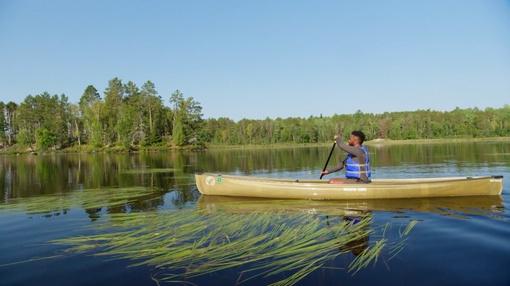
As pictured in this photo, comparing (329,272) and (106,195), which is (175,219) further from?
(106,195)

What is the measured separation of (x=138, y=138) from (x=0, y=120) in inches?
1432

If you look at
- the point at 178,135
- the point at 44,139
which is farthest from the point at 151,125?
the point at 44,139

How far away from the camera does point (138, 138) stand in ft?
252

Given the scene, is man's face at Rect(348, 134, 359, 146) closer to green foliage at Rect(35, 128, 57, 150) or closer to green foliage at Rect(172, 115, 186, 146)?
green foliage at Rect(172, 115, 186, 146)

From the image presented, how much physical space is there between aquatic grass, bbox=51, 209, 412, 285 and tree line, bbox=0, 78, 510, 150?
222 ft

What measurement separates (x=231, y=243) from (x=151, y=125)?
76.3m

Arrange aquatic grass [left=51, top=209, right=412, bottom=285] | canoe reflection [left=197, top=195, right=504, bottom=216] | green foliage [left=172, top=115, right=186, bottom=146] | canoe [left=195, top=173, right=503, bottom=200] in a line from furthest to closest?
green foliage [left=172, top=115, right=186, bottom=146] < canoe [left=195, top=173, right=503, bottom=200] < canoe reflection [left=197, top=195, right=504, bottom=216] < aquatic grass [left=51, top=209, right=412, bottom=285]

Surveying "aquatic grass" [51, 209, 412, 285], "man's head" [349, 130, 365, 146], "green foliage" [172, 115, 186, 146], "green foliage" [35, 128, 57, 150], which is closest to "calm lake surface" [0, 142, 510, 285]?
"aquatic grass" [51, 209, 412, 285]

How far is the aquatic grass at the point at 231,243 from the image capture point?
19.2ft

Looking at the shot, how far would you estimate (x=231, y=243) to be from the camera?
6.93m

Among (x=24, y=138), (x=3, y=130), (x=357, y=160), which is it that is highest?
(x=3, y=130)

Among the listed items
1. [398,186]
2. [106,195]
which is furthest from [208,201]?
[398,186]

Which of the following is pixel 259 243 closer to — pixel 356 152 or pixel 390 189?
pixel 356 152

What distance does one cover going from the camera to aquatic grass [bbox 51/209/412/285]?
5848 mm
